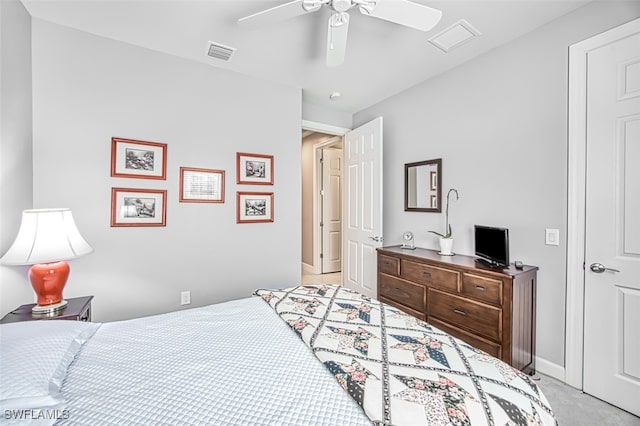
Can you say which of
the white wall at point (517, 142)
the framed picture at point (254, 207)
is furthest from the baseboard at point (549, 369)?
the framed picture at point (254, 207)

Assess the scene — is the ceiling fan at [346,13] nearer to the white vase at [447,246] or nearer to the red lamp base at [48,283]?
the white vase at [447,246]

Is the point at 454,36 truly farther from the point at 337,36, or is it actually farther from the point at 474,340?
the point at 474,340

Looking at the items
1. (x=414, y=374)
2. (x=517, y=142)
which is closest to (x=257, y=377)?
(x=414, y=374)

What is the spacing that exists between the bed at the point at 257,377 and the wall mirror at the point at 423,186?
1850mm

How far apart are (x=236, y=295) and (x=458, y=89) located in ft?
9.93

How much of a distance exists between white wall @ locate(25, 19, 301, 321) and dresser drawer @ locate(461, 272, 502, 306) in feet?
5.84

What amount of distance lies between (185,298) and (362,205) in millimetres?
2220

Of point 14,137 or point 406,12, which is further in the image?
point 14,137

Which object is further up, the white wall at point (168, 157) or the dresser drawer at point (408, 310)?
the white wall at point (168, 157)

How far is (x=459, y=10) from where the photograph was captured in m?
1.98

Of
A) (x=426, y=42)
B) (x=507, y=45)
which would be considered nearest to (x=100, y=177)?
(x=426, y=42)

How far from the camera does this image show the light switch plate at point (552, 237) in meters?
2.10

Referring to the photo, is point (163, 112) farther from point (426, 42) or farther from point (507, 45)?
point (507, 45)

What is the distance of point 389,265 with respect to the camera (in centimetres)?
297
